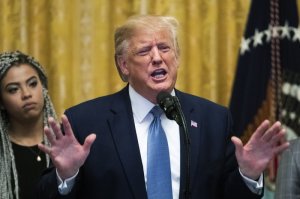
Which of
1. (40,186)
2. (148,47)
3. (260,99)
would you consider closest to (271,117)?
(260,99)

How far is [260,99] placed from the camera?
3.78 metres

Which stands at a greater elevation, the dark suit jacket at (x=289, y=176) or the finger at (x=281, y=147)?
the finger at (x=281, y=147)

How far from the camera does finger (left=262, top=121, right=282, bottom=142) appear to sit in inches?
83.4

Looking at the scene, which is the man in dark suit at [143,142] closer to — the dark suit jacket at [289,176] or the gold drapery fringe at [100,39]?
the dark suit jacket at [289,176]

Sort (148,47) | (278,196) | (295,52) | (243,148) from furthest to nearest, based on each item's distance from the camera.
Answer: (295,52) < (278,196) < (148,47) < (243,148)

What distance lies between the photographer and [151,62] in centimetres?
249

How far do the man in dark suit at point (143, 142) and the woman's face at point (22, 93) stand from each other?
0.75 meters

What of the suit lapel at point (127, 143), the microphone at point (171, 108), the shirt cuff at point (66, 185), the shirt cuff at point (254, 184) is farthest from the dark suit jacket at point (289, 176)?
the shirt cuff at point (66, 185)

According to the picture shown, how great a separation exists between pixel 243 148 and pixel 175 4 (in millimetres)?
2045

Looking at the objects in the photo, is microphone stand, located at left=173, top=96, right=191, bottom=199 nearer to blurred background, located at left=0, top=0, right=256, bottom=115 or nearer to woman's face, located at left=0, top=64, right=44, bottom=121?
woman's face, located at left=0, top=64, right=44, bottom=121

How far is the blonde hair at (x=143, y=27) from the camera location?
8.30 ft

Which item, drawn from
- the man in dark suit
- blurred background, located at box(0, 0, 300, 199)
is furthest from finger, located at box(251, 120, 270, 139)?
blurred background, located at box(0, 0, 300, 199)

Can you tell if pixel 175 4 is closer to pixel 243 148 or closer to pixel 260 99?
pixel 260 99

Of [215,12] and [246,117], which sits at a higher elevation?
[215,12]
